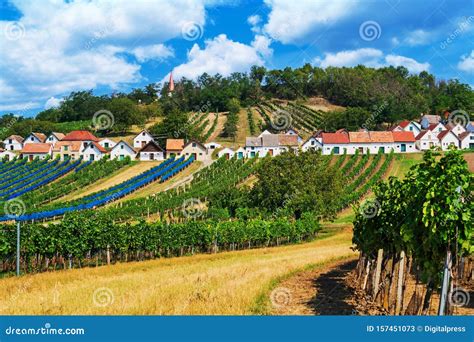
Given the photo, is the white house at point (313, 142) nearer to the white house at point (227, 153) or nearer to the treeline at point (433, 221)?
the white house at point (227, 153)

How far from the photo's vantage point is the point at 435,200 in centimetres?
1135

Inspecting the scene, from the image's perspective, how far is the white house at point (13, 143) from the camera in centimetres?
11802

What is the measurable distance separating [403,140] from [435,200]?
87.6 meters

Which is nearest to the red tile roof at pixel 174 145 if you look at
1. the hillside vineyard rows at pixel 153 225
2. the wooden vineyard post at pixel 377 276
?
the hillside vineyard rows at pixel 153 225

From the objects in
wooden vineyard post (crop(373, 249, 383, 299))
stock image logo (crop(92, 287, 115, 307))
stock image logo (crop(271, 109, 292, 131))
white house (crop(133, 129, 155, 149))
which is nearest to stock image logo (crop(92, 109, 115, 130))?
white house (crop(133, 129, 155, 149))

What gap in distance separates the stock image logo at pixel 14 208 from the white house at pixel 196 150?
129 feet

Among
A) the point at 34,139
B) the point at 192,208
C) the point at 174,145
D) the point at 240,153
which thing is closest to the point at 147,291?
the point at 192,208

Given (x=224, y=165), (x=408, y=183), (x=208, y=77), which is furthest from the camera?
(x=208, y=77)

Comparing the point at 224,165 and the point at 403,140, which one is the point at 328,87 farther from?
the point at 224,165

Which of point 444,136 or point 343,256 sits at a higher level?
point 444,136

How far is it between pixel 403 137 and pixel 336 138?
1365cm

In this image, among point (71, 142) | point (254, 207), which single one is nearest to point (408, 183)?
point (254, 207)

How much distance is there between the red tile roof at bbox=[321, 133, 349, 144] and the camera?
94713 millimetres

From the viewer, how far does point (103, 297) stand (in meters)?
14.8
